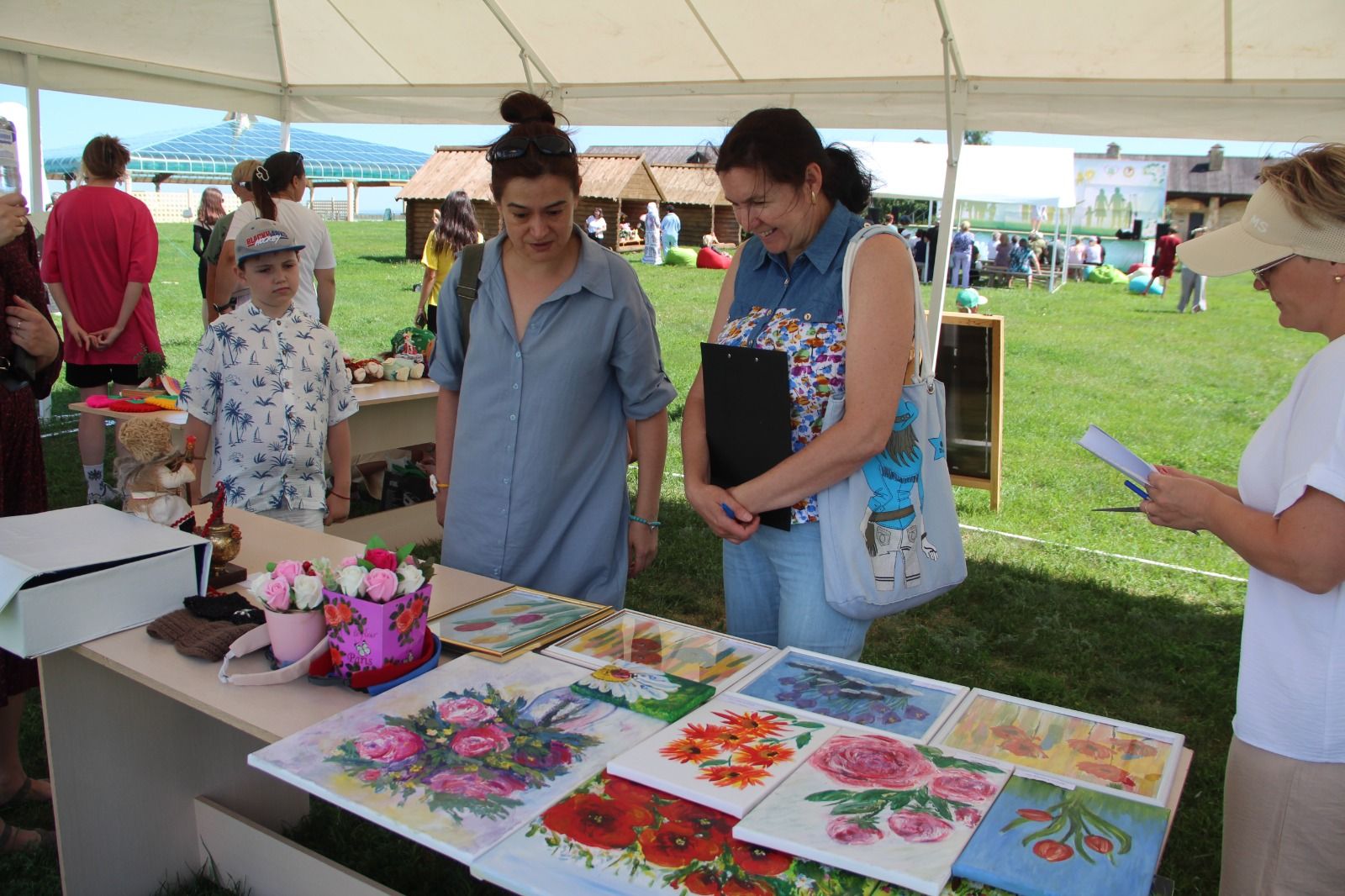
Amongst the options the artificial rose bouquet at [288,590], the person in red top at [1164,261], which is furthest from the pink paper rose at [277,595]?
the person in red top at [1164,261]

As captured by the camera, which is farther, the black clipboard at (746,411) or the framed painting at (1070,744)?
the black clipboard at (746,411)

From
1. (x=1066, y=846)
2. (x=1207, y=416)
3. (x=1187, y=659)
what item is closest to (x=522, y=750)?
(x=1066, y=846)

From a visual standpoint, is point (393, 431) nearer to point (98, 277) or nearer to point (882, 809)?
point (98, 277)

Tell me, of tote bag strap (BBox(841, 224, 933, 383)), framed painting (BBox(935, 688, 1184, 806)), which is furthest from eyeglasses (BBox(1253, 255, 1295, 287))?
framed painting (BBox(935, 688, 1184, 806))

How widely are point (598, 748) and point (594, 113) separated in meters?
5.42

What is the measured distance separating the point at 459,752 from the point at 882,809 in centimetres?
58

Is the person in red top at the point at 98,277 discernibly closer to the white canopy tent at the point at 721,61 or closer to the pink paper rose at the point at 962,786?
the white canopy tent at the point at 721,61

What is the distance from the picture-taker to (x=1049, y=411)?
9203 mm

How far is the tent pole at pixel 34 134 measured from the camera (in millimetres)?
5438

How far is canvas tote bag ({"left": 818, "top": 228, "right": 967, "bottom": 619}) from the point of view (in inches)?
70.8

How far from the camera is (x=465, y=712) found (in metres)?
1.48

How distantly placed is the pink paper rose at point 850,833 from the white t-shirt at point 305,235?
433 cm

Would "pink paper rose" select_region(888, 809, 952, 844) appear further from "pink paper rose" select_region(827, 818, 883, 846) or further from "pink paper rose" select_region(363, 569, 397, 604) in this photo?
"pink paper rose" select_region(363, 569, 397, 604)

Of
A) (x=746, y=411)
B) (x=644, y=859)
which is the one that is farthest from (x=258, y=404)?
(x=644, y=859)
